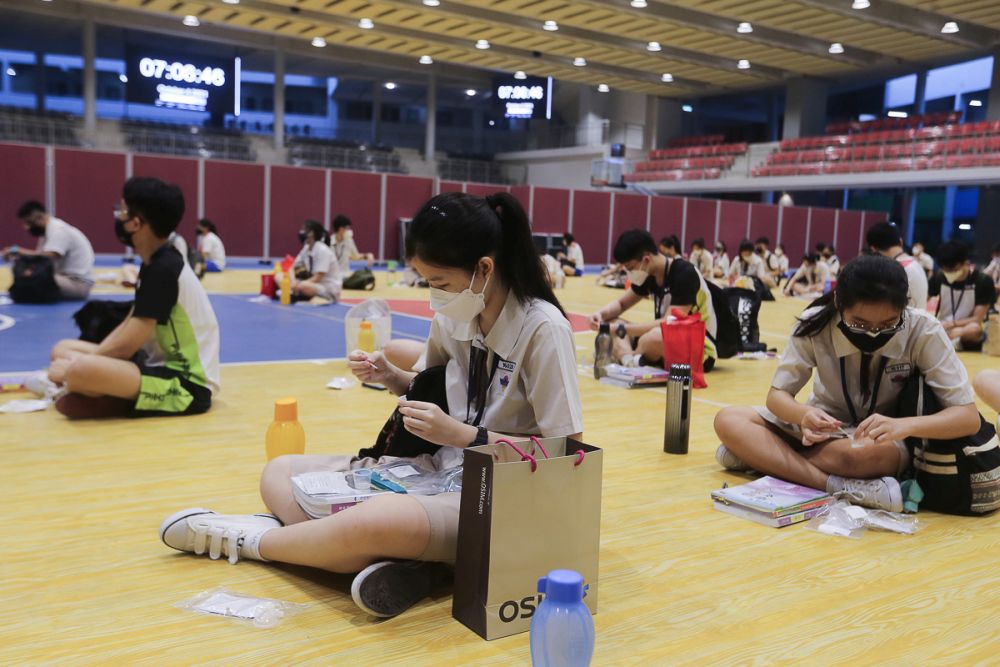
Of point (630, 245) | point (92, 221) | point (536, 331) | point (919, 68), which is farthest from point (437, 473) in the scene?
point (919, 68)

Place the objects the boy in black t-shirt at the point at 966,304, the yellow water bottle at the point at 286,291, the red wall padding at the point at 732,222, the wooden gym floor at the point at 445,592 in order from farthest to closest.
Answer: the red wall padding at the point at 732,222, the yellow water bottle at the point at 286,291, the boy in black t-shirt at the point at 966,304, the wooden gym floor at the point at 445,592

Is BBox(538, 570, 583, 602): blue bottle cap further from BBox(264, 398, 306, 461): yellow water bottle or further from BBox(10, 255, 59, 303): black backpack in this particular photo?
BBox(10, 255, 59, 303): black backpack

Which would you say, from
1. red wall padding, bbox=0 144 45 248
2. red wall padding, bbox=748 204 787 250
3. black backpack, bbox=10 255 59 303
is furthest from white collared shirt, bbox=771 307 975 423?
red wall padding, bbox=748 204 787 250

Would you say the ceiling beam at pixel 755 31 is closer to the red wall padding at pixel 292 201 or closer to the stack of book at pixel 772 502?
the red wall padding at pixel 292 201

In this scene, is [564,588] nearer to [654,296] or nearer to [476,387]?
[476,387]

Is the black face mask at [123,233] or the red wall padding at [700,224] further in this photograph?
the red wall padding at [700,224]

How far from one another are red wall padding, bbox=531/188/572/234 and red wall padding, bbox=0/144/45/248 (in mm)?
13336

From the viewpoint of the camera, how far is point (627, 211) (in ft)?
91.4

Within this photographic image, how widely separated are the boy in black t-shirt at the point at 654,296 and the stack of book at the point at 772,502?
9.95 feet

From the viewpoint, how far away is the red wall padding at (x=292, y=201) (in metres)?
22.5

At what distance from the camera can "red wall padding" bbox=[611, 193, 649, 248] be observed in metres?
27.7

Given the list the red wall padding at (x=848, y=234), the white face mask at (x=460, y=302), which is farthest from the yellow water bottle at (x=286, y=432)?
the red wall padding at (x=848, y=234)

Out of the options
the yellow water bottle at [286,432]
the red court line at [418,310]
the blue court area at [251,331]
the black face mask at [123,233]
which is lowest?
the blue court area at [251,331]

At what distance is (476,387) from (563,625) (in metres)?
1.03
